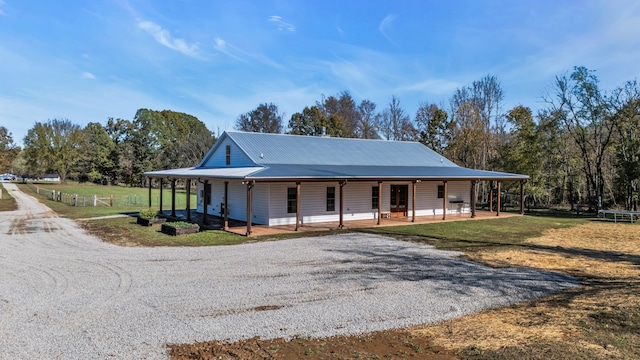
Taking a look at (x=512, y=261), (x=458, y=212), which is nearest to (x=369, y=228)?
(x=512, y=261)

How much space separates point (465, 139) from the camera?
3481 centimetres

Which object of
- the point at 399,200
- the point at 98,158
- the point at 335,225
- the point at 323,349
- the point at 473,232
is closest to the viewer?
the point at 323,349

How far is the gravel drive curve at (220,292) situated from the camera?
529 cm

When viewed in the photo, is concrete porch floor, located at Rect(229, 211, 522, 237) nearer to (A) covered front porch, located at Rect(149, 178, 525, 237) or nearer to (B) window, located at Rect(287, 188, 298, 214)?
(A) covered front porch, located at Rect(149, 178, 525, 237)

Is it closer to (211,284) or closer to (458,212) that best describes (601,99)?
(458,212)

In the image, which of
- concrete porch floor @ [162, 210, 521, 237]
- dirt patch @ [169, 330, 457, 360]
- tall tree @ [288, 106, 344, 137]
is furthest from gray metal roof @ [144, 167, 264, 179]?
tall tree @ [288, 106, 344, 137]

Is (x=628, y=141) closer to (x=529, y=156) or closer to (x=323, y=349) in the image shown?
(x=529, y=156)

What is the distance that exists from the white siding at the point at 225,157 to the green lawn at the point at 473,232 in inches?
272

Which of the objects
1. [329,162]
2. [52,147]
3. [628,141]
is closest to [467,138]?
[628,141]

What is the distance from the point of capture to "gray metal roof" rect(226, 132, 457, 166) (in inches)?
766

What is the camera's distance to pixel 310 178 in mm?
15203

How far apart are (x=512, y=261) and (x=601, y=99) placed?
20.7 meters

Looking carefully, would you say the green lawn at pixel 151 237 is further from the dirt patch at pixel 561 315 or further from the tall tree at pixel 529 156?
the tall tree at pixel 529 156

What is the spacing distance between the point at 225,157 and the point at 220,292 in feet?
47.2
